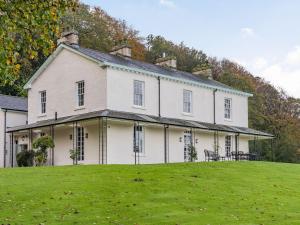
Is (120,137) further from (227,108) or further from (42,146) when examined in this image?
(227,108)

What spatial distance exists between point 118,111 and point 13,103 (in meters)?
14.0

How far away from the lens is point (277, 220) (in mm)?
13773

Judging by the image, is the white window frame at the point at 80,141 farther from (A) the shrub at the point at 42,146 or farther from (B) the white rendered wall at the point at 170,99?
(B) the white rendered wall at the point at 170,99

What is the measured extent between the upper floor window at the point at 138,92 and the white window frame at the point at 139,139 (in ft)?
5.72

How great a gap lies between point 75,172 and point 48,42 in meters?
11.0

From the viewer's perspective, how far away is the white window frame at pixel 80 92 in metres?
34.2

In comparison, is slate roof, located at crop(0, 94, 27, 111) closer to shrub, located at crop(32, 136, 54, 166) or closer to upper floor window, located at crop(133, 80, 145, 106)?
shrub, located at crop(32, 136, 54, 166)

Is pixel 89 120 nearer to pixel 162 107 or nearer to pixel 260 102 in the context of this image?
pixel 162 107

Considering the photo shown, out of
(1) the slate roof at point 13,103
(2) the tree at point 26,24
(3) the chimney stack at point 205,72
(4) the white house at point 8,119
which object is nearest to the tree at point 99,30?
(3) the chimney stack at point 205,72

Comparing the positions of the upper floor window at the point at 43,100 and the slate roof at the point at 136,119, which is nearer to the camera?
the slate roof at the point at 136,119

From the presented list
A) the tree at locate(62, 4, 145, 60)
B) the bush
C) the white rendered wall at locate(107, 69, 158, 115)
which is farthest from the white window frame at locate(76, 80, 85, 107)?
the tree at locate(62, 4, 145, 60)

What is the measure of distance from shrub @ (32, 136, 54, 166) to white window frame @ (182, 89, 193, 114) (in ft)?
33.6

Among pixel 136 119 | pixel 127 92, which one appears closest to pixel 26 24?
pixel 136 119

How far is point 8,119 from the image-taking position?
41.2 m
